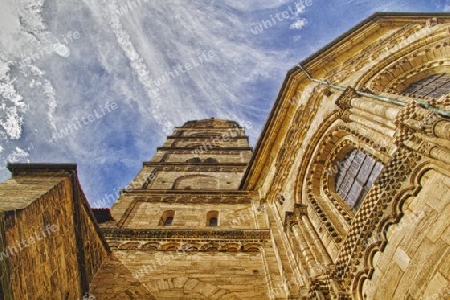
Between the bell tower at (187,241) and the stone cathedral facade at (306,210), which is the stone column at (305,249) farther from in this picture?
the bell tower at (187,241)

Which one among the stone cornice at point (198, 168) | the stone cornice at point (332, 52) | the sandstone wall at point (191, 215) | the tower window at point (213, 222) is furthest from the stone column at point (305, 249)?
the stone cornice at point (198, 168)

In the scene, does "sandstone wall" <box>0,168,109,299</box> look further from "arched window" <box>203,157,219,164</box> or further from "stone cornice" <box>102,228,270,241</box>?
"arched window" <box>203,157,219,164</box>

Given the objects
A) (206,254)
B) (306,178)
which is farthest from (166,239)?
(306,178)

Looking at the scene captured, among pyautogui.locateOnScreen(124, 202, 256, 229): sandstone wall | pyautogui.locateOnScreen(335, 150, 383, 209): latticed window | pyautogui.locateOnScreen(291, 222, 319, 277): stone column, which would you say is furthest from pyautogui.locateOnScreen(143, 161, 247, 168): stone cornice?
pyautogui.locateOnScreen(291, 222, 319, 277): stone column

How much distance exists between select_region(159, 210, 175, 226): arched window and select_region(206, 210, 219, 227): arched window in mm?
1270

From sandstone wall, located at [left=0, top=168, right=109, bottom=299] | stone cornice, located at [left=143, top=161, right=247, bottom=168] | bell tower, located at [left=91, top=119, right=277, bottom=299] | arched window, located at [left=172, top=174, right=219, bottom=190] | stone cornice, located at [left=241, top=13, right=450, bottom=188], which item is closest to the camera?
sandstone wall, located at [left=0, top=168, right=109, bottom=299]

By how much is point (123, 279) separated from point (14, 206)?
398 centimetres

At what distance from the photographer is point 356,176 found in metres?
7.34

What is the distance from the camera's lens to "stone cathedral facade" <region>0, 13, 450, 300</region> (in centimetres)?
436

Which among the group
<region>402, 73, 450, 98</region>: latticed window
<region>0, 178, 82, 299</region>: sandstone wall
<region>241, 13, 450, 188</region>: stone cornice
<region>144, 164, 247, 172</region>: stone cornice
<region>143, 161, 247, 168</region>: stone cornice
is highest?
<region>143, 161, 247, 168</region>: stone cornice

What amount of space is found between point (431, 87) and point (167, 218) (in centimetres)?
891

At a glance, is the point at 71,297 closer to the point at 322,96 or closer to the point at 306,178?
the point at 306,178

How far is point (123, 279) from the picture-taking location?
7512mm

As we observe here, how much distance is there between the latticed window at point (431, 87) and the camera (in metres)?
6.85
